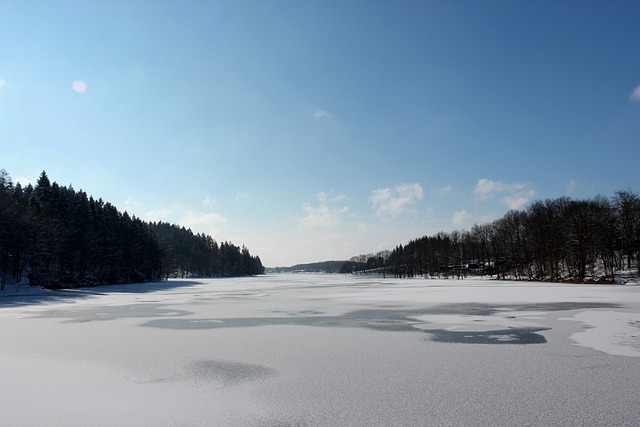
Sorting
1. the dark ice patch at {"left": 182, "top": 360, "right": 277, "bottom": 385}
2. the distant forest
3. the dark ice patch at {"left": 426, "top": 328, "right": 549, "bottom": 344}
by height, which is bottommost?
the dark ice patch at {"left": 426, "top": 328, "right": 549, "bottom": 344}

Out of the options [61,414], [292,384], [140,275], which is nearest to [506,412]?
[292,384]

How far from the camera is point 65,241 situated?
65000 millimetres

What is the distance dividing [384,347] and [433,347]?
4.81 feet

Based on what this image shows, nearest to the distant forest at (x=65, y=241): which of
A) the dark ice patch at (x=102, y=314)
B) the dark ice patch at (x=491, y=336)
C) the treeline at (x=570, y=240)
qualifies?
the dark ice patch at (x=102, y=314)

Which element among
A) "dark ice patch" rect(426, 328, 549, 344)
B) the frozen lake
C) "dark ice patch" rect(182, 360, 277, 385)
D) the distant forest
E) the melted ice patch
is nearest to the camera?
the frozen lake

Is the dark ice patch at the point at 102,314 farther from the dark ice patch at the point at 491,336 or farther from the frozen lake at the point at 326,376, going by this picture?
the dark ice patch at the point at 491,336

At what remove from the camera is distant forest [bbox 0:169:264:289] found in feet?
173

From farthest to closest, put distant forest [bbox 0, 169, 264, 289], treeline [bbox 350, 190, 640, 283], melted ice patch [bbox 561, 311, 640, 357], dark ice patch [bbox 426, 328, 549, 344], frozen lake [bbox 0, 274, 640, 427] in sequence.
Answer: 1. treeline [bbox 350, 190, 640, 283]
2. distant forest [bbox 0, 169, 264, 289]
3. dark ice patch [bbox 426, 328, 549, 344]
4. melted ice patch [bbox 561, 311, 640, 357]
5. frozen lake [bbox 0, 274, 640, 427]

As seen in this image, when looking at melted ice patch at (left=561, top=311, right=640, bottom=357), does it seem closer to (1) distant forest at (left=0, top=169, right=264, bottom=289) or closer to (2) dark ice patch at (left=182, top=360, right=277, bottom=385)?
(2) dark ice patch at (left=182, top=360, right=277, bottom=385)

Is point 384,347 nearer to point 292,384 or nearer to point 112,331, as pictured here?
point 292,384

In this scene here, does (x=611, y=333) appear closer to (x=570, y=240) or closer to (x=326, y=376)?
(x=326, y=376)

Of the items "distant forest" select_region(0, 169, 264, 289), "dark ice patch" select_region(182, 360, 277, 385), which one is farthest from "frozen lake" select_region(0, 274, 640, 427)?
"distant forest" select_region(0, 169, 264, 289)

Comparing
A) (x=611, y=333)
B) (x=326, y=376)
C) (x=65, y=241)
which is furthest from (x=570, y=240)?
(x=65, y=241)

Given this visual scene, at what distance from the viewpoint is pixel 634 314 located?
57.2 ft
